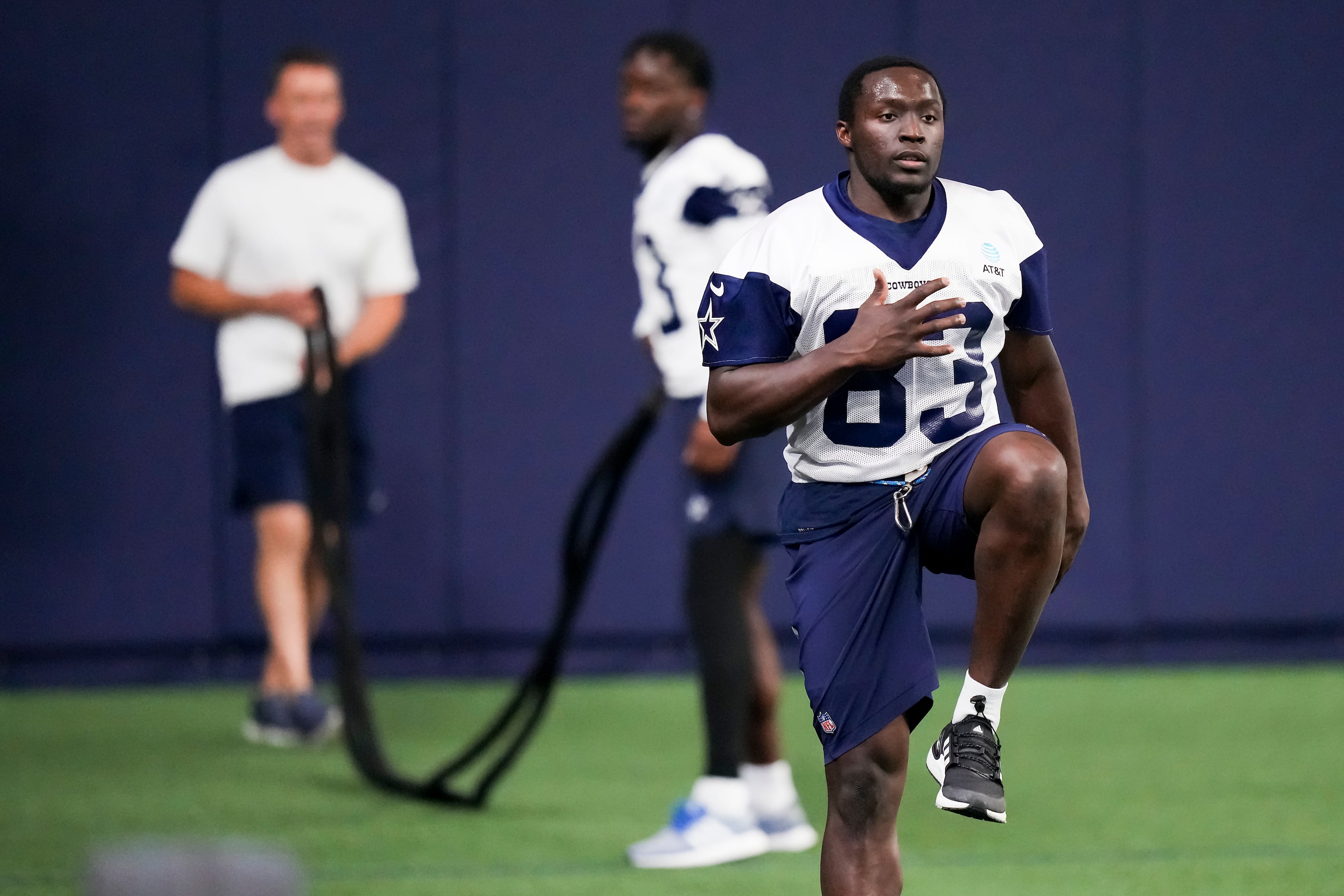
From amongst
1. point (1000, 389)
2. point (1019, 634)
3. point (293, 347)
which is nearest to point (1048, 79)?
point (1000, 389)

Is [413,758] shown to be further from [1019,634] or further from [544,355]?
[1019,634]

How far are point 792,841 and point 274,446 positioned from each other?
241 centimetres

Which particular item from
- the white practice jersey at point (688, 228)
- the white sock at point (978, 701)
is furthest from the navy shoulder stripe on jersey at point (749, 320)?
the white practice jersey at point (688, 228)

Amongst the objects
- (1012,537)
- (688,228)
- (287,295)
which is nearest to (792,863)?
(688,228)

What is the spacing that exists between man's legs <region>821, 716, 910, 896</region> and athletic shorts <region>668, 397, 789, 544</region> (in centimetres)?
140

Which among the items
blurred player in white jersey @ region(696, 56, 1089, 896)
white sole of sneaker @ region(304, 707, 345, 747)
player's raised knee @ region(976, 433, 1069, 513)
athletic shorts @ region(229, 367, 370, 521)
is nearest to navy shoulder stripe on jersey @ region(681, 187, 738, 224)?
blurred player in white jersey @ region(696, 56, 1089, 896)

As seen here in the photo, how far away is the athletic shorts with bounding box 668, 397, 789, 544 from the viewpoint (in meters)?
4.14

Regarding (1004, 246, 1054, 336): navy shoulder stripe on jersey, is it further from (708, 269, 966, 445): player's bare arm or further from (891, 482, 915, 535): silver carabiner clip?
(891, 482, 915, 535): silver carabiner clip

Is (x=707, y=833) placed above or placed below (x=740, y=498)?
below

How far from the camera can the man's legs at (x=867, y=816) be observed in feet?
8.97

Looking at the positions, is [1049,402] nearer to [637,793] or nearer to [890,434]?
[890,434]

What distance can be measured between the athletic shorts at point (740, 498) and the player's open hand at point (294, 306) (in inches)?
64.1

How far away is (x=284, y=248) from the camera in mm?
5797

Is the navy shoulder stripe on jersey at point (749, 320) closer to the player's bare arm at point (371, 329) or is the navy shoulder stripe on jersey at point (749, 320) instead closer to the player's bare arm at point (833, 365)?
the player's bare arm at point (833, 365)
